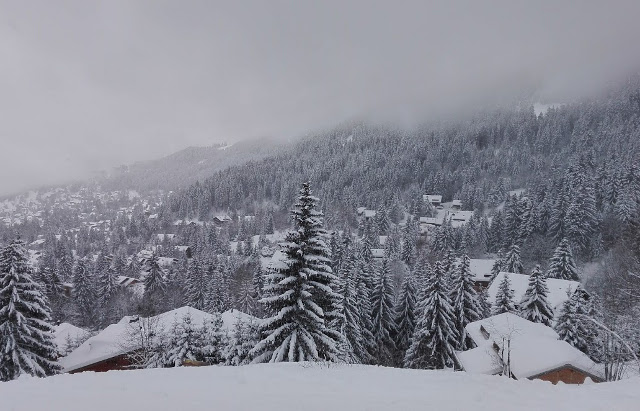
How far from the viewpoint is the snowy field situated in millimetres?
6223

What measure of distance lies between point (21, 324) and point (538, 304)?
39.1m

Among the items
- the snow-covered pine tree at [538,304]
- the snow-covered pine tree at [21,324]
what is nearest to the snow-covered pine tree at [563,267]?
the snow-covered pine tree at [538,304]

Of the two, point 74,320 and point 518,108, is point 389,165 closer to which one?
point 518,108

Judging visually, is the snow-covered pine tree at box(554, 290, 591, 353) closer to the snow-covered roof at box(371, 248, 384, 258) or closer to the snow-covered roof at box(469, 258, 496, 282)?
the snow-covered roof at box(469, 258, 496, 282)

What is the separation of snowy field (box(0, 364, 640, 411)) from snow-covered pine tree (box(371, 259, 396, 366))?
83.7 ft

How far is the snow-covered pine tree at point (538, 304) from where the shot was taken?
30.7m

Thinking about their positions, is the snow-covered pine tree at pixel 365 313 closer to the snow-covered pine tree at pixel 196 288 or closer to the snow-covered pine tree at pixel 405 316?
the snow-covered pine tree at pixel 405 316

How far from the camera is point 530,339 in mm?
23875

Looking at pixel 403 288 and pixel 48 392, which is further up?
pixel 48 392

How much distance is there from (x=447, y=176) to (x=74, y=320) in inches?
4994

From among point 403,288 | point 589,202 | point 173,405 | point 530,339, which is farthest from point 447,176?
point 173,405

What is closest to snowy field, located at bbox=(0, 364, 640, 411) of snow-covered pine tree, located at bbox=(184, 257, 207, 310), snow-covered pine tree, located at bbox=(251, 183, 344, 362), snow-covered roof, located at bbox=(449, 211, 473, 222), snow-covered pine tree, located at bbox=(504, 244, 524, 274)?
snow-covered pine tree, located at bbox=(251, 183, 344, 362)

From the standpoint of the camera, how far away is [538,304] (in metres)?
31.1

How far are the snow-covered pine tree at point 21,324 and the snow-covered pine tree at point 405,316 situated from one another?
93.2ft
